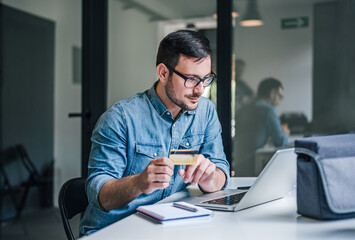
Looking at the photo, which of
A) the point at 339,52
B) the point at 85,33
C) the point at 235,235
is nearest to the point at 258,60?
the point at 339,52

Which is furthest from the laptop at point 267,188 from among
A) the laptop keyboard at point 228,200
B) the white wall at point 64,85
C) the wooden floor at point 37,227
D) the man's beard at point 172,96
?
the wooden floor at point 37,227

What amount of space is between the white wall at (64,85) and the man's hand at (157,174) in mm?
2095

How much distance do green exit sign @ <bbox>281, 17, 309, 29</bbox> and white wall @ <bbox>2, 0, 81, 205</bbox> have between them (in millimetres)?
1580

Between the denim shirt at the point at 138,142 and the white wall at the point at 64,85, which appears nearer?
the denim shirt at the point at 138,142

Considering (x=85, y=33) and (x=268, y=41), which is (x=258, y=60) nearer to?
(x=268, y=41)

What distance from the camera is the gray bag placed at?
1.24 meters

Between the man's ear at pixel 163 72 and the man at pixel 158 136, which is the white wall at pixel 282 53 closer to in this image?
the man at pixel 158 136

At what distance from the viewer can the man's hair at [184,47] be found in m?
1.84

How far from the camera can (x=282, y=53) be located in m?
3.14

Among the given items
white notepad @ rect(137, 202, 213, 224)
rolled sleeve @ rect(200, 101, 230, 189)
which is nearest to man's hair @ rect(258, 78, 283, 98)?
rolled sleeve @ rect(200, 101, 230, 189)

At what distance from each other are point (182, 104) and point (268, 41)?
154 cm

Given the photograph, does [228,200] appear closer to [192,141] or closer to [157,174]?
[157,174]

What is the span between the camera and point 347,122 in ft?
9.92

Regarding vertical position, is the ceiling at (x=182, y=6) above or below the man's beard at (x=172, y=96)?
above
